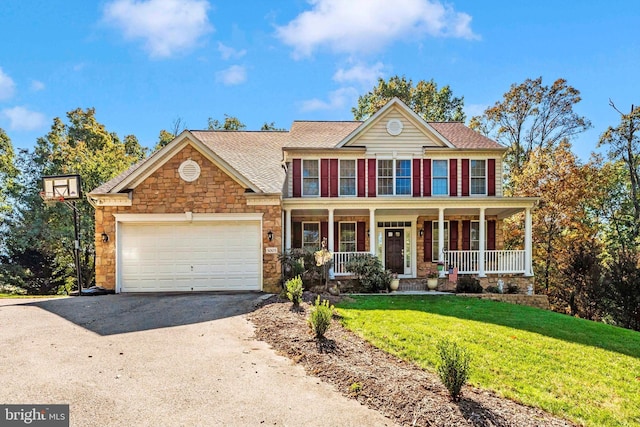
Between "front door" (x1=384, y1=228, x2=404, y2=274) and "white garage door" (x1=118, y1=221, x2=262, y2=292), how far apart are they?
251 inches

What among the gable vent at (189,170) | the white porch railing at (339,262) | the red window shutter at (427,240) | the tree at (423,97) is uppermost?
the tree at (423,97)

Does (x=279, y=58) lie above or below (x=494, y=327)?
above

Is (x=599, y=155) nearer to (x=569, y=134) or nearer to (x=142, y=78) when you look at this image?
(x=569, y=134)

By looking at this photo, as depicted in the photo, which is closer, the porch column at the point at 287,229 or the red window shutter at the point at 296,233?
the porch column at the point at 287,229

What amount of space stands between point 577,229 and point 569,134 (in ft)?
30.2

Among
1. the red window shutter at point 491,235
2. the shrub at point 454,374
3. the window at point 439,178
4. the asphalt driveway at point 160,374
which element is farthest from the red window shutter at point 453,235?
the shrub at point 454,374

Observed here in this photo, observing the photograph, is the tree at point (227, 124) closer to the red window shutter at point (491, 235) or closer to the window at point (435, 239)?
the window at point (435, 239)

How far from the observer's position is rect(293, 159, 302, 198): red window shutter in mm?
16469

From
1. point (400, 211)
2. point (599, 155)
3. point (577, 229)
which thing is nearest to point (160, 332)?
point (400, 211)

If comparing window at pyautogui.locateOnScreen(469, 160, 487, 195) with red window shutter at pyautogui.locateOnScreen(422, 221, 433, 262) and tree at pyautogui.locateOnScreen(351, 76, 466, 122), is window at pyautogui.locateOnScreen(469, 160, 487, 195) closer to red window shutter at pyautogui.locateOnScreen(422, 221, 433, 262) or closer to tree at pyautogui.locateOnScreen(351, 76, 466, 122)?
red window shutter at pyautogui.locateOnScreen(422, 221, 433, 262)

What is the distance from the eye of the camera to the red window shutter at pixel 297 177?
54.0 ft

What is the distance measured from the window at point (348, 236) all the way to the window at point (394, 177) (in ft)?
6.25

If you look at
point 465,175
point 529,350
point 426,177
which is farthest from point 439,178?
point 529,350

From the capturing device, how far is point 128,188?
12344 millimetres
